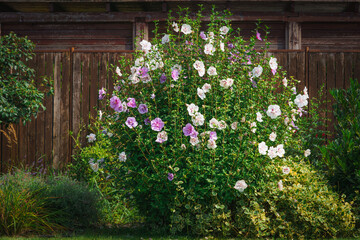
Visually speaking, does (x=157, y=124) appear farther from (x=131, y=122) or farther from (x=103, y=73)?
(x=103, y=73)

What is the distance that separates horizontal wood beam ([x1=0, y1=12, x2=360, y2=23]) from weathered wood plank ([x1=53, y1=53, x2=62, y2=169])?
8.39ft

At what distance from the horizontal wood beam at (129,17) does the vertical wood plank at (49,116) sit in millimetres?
2566

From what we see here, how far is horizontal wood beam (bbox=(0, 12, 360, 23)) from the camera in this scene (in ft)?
30.8

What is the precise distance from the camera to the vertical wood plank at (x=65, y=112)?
709 cm

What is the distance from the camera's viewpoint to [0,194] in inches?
180

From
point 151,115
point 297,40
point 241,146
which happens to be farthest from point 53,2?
point 241,146

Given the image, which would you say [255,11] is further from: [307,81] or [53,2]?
[53,2]

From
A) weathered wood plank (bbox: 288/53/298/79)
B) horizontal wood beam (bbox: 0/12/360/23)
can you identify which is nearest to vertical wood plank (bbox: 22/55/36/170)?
horizontal wood beam (bbox: 0/12/360/23)

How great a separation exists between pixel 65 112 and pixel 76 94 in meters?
0.37

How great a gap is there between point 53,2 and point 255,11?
4703 mm

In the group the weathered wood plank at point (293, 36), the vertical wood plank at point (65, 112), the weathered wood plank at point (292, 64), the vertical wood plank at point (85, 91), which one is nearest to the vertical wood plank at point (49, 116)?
the vertical wood plank at point (65, 112)

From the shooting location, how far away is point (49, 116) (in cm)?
719

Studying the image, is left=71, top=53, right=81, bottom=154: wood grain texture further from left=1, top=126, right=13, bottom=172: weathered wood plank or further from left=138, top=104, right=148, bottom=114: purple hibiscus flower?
left=138, top=104, right=148, bottom=114: purple hibiscus flower

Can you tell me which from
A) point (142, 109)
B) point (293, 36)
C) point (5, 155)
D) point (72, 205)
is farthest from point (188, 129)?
point (293, 36)
